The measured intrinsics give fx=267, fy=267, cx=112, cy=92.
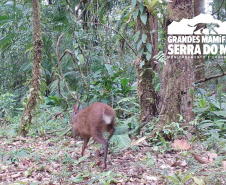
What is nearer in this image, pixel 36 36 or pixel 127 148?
pixel 127 148

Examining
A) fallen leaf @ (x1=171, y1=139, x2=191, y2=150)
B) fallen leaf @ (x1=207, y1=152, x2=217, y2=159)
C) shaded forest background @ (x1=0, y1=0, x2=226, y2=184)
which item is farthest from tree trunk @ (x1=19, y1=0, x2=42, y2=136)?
fallen leaf @ (x1=207, y1=152, x2=217, y2=159)

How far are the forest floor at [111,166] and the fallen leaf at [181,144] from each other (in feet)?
0.24

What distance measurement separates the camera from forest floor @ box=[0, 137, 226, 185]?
286cm

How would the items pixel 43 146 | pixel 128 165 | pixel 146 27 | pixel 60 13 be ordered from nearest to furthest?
pixel 128 165 < pixel 43 146 < pixel 146 27 < pixel 60 13

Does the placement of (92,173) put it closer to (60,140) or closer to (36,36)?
(60,140)

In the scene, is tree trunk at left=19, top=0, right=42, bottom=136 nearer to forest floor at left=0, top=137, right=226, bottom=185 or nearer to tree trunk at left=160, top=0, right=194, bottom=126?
forest floor at left=0, top=137, right=226, bottom=185

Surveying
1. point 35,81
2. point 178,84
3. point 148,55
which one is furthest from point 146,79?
point 35,81

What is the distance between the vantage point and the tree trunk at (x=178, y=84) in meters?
4.53

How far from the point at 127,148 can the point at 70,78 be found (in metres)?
4.06

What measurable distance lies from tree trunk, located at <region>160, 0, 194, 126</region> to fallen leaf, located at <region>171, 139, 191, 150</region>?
482 millimetres

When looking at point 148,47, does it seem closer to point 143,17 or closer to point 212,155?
point 143,17

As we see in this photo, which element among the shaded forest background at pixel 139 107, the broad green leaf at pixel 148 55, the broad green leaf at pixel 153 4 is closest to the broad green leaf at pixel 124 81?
the shaded forest background at pixel 139 107

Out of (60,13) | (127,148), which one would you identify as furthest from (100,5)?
(127,148)

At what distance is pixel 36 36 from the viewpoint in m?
4.86
